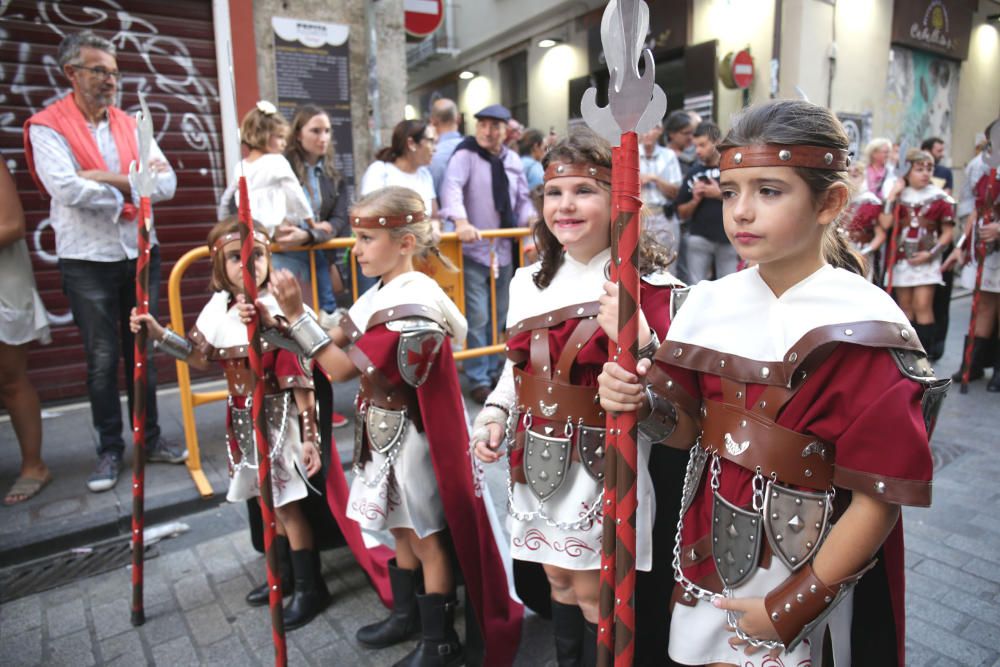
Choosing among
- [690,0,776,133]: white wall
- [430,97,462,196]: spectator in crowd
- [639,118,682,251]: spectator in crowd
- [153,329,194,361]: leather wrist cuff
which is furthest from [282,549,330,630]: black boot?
[690,0,776,133]: white wall

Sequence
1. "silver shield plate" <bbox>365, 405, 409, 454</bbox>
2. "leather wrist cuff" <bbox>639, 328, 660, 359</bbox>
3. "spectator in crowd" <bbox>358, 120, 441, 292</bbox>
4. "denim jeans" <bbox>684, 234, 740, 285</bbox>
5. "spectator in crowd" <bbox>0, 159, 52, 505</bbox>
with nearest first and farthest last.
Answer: "leather wrist cuff" <bbox>639, 328, 660, 359</bbox> → "silver shield plate" <bbox>365, 405, 409, 454</bbox> → "spectator in crowd" <bbox>0, 159, 52, 505</bbox> → "spectator in crowd" <bbox>358, 120, 441, 292</bbox> → "denim jeans" <bbox>684, 234, 740, 285</bbox>

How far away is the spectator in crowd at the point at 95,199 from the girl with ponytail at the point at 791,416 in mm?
3337

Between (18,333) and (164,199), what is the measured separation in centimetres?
115

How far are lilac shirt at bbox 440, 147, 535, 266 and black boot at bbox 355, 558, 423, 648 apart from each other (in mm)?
3107

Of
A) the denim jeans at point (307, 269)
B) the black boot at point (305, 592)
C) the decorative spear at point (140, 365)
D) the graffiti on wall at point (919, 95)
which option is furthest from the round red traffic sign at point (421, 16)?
the graffiti on wall at point (919, 95)

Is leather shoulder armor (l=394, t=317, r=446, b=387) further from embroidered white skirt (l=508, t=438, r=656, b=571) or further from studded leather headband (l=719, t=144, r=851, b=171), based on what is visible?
studded leather headband (l=719, t=144, r=851, b=171)

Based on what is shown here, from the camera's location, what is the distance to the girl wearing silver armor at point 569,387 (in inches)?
79.0

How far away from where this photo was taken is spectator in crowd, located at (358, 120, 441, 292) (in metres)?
5.14

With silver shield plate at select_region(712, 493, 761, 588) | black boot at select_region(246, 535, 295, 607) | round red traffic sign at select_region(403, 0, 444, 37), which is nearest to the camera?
silver shield plate at select_region(712, 493, 761, 588)

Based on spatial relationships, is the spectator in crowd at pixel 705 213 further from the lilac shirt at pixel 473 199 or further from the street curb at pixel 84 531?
the street curb at pixel 84 531

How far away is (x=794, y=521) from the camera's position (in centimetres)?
148

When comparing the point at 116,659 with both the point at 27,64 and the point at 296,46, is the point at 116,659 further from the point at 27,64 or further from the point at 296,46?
the point at 296,46

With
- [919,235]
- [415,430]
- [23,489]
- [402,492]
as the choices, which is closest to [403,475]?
[402,492]

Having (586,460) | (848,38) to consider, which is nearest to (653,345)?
(586,460)
